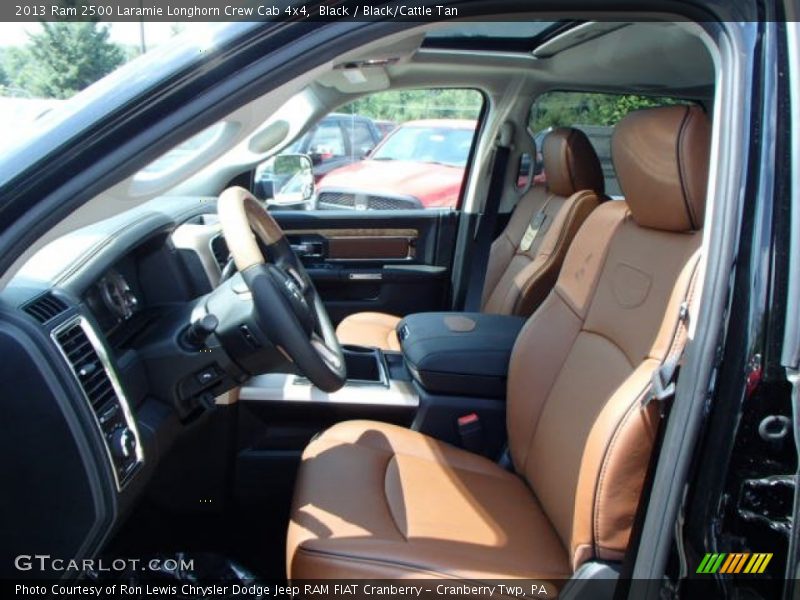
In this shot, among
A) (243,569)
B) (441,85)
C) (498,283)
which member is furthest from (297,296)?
(441,85)

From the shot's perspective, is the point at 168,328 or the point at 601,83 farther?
the point at 601,83

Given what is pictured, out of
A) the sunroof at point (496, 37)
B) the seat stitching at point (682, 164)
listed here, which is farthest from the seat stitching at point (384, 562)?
the sunroof at point (496, 37)

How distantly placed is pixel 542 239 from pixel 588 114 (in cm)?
71

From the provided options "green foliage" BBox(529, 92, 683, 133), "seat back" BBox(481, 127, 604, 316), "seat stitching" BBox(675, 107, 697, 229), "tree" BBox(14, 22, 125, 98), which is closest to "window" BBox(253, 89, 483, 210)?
"green foliage" BBox(529, 92, 683, 133)

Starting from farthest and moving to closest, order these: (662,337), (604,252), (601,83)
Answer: (601,83)
(604,252)
(662,337)

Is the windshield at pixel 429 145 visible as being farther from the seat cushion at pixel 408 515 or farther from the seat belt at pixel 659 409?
the seat belt at pixel 659 409

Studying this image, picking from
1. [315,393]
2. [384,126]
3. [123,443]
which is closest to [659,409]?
[123,443]

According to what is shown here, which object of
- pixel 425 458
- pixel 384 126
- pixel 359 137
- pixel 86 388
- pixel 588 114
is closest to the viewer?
pixel 86 388

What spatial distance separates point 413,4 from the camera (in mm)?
905

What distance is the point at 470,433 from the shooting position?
1.88 meters

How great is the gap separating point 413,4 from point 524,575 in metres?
1.00

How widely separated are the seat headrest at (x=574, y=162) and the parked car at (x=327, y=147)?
99 cm

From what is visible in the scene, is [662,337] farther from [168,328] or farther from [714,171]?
[168,328]

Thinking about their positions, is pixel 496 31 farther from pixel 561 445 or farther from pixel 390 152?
pixel 561 445
